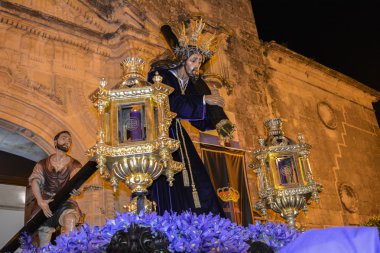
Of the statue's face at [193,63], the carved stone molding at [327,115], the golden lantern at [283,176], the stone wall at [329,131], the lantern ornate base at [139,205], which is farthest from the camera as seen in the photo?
the carved stone molding at [327,115]

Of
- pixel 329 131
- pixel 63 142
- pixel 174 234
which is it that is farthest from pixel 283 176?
pixel 329 131

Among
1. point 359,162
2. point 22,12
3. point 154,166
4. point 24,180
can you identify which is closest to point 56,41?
point 22,12

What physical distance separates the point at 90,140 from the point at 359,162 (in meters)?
9.11

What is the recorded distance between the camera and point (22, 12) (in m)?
6.13

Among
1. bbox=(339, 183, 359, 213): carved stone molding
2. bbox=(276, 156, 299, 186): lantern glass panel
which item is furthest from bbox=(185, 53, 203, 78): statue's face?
bbox=(339, 183, 359, 213): carved stone molding

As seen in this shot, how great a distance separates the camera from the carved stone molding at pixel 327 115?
38.8ft

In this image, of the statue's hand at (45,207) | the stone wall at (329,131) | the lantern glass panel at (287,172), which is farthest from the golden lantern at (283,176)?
the stone wall at (329,131)

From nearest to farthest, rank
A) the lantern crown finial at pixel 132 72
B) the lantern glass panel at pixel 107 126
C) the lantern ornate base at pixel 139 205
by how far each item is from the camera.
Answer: the lantern ornate base at pixel 139 205, the lantern glass panel at pixel 107 126, the lantern crown finial at pixel 132 72

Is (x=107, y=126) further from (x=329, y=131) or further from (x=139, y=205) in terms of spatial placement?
(x=329, y=131)

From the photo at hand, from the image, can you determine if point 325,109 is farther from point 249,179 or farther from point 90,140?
point 90,140

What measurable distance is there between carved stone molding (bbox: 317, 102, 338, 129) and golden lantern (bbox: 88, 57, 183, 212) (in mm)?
9891

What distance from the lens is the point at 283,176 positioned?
12.8 ft

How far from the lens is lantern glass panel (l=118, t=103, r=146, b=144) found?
2.62 metres

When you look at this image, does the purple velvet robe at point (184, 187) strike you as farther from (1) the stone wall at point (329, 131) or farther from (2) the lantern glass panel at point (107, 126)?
(1) the stone wall at point (329, 131)
